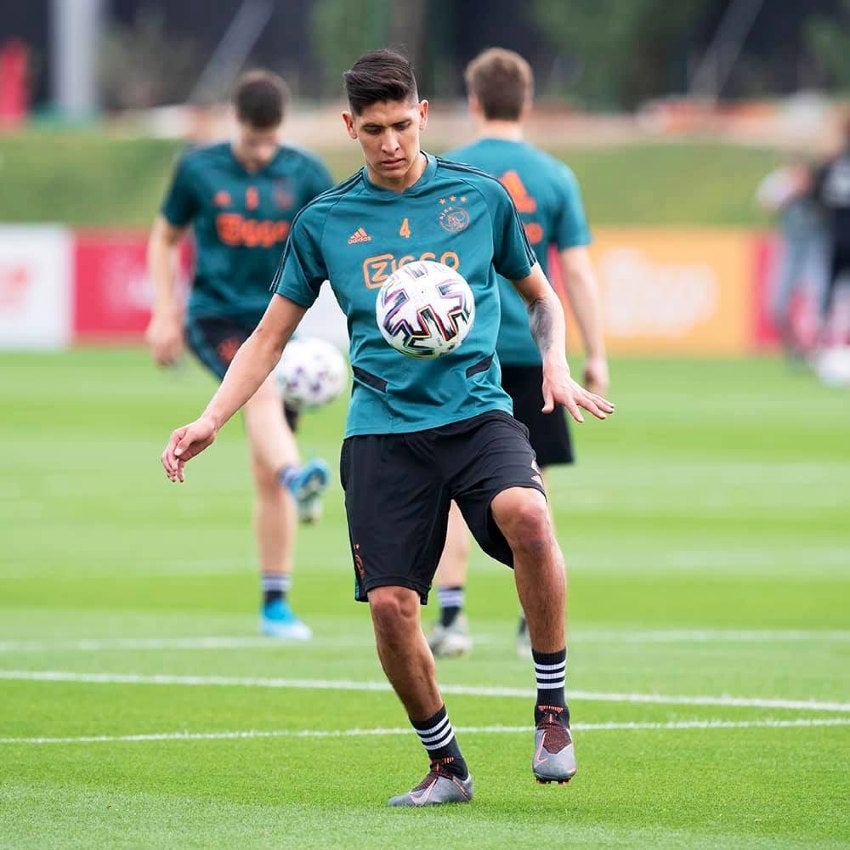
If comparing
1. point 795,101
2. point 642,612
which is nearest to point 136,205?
point 795,101

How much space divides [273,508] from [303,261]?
3.73 meters

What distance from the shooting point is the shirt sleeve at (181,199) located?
411 inches

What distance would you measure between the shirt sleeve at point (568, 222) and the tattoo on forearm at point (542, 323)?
2.47 meters

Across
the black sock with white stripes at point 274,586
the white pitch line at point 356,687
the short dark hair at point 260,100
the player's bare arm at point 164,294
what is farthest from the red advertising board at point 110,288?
the white pitch line at point 356,687

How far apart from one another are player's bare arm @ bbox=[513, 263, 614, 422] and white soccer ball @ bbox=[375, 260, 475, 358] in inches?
12.6

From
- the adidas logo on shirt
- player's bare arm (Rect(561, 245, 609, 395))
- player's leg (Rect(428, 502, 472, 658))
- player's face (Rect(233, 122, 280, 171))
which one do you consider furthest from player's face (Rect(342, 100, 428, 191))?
player's face (Rect(233, 122, 280, 171))

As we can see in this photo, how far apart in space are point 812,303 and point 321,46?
27.8m

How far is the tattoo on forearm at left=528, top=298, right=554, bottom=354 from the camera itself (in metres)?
6.79

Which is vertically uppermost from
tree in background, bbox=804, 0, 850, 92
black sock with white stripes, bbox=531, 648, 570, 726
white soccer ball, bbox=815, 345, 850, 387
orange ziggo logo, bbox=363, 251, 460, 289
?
orange ziggo logo, bbox=363, 251, 460, 289

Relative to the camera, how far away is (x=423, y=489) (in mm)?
6504

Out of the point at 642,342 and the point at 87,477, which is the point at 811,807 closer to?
the point at 87,477

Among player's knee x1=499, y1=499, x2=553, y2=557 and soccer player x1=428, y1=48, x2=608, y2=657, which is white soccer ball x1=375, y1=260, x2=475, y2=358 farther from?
soccer player x1=428, y1=48, x2=608, y2=657

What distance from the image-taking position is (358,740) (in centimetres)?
759

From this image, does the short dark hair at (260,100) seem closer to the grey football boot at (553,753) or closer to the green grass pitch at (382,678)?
the green grass pitch at (382,678)
